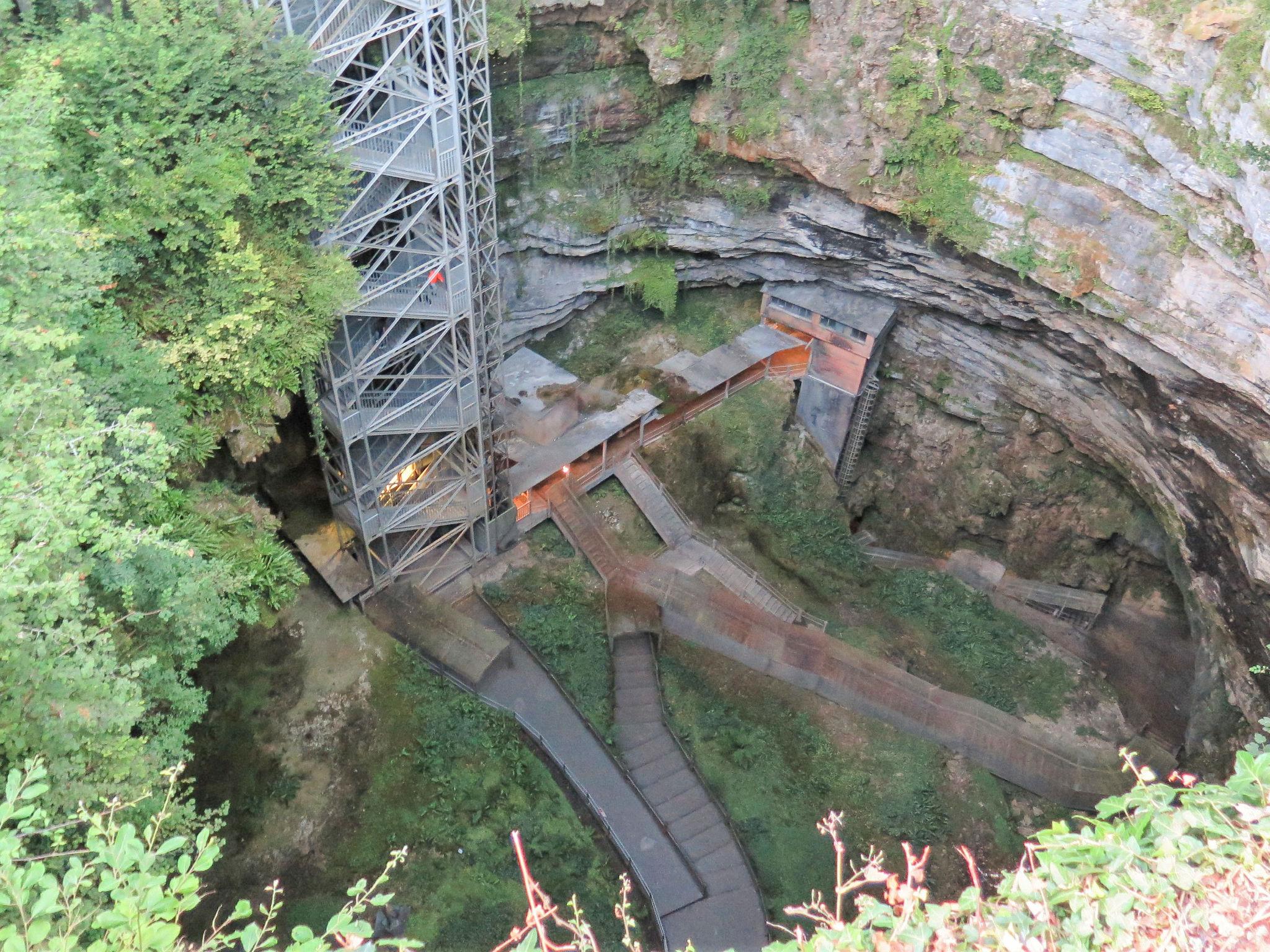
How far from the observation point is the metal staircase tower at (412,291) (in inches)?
627

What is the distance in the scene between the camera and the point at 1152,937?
5766 mm

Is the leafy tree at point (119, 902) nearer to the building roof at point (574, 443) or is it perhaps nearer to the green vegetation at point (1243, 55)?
the building roof at point (574, 443)

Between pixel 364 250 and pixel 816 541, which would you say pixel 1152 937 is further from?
pixel 816 541

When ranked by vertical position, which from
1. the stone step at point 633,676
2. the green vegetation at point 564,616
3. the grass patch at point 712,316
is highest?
the grass patch at point 712,316

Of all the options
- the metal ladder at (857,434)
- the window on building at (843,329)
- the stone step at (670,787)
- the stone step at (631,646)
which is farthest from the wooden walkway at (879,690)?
the window on building at (843,329)

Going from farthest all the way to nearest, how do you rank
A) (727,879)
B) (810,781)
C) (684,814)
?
1. (810,781)
2. (684,814)
3. (727,879)

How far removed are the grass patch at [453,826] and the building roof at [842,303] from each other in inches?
630

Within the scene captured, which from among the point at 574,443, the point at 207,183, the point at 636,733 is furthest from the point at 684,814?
the point at 207,183

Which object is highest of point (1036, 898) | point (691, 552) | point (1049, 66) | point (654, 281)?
point (1049, 66)

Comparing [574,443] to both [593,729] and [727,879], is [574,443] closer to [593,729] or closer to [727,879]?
[593,729]

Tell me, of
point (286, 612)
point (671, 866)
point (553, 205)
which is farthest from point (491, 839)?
point (553, 205)

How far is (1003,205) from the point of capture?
20844 millimetres

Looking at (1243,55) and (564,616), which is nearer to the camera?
(1243,55)

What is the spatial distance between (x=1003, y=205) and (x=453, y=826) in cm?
1908
